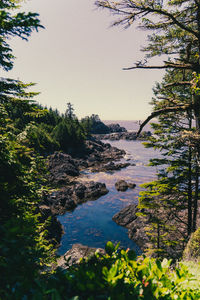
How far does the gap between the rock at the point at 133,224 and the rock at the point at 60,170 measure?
14888mm

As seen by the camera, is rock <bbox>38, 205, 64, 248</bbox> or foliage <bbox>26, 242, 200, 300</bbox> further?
rock <bbox>38, 205, 64, 248</bbox>

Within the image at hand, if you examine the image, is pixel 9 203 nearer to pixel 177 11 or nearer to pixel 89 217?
pixel 177 11

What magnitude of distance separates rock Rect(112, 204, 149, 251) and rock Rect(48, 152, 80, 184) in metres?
14.9

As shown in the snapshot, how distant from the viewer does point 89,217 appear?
20.2 m

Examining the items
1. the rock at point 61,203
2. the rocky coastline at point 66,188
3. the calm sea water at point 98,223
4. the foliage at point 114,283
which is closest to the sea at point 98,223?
the calm sea water at point 98,223

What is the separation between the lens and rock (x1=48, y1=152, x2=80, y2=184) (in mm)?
32306

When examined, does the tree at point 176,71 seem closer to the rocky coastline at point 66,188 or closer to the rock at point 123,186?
the rocky coastline at point 66,188

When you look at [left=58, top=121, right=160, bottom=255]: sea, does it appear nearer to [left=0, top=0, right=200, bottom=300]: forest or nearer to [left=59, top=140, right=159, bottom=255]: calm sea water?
[left=59, top=140, right=159, bottom=255]: calm sea water

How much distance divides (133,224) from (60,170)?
70.6ft

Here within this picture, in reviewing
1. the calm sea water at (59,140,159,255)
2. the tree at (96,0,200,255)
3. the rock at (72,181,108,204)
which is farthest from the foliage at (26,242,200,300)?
the rock at (72,181,108,204)

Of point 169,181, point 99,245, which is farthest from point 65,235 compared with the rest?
point 169,181

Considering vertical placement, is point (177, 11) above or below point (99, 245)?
above

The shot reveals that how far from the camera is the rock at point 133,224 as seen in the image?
15.3 metres

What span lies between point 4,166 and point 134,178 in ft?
102
